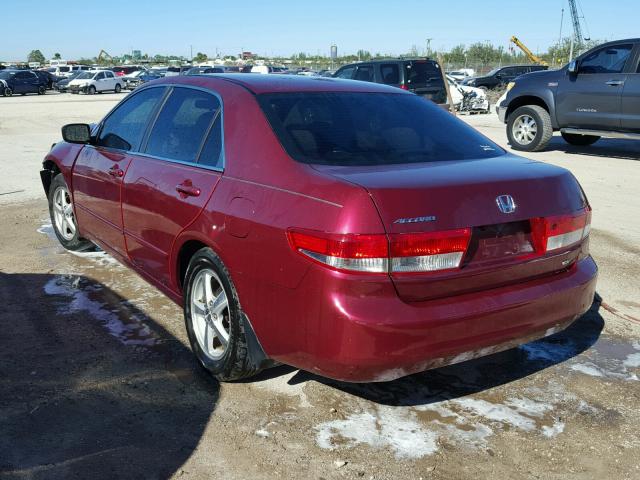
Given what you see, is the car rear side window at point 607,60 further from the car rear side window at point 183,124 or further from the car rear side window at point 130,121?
the car rear side window at point 183,124

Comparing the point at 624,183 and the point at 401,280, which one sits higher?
the point at 401,280

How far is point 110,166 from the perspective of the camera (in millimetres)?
4648

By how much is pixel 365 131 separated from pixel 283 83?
0.64 meters

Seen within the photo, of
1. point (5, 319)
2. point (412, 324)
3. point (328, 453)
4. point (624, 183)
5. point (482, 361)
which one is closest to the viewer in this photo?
point (412, 324)

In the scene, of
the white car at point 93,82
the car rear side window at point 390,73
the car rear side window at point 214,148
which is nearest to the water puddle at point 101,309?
the car rear side window at point 214,148

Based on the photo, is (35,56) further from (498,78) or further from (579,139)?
(579,139)

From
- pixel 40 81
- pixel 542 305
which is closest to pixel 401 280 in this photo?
pixel 542 305

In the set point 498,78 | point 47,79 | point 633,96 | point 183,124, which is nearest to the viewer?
point 183,124

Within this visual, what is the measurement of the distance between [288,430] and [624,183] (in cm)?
837

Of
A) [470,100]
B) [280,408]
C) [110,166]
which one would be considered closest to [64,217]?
[110,166]

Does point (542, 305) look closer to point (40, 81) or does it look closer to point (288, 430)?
point (288, 430)

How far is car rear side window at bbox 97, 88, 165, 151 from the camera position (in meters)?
4.47

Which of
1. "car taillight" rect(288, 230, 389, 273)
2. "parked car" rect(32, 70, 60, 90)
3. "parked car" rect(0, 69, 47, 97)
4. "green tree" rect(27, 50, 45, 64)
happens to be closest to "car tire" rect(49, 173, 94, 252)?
"car taillight" rect(288, 230, 389, 273)

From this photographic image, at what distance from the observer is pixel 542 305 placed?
315 centimetres
